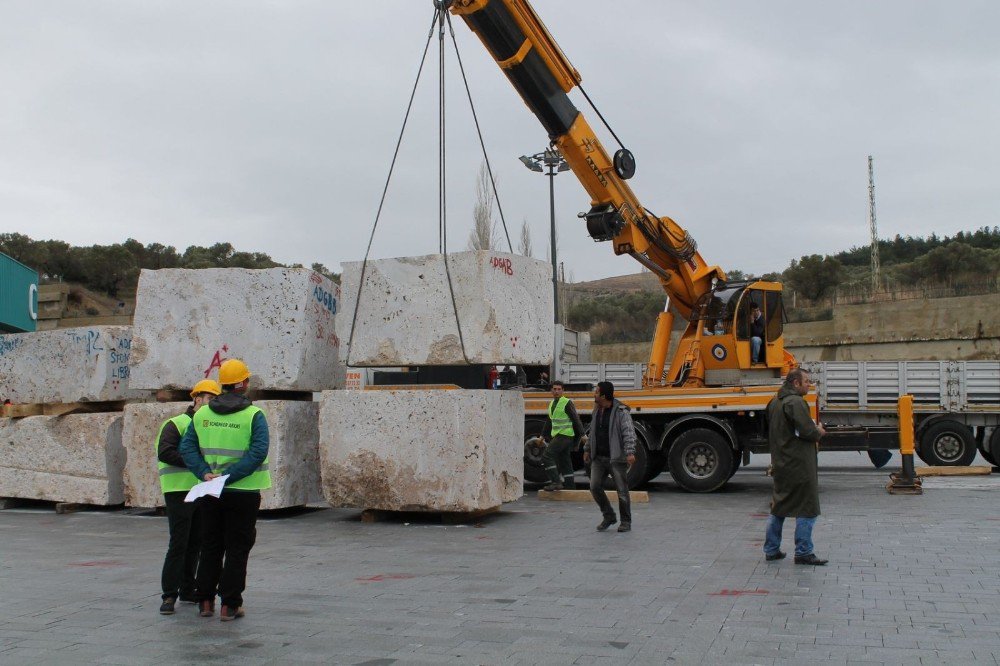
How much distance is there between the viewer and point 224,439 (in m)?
5.95

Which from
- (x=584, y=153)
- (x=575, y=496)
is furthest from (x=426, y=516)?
(x=584, y=153)

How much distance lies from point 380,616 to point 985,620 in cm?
371

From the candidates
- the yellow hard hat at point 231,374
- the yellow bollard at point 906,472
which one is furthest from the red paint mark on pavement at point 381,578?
the yellow bollard at point 906,472

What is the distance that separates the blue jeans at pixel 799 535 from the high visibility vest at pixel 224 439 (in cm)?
426

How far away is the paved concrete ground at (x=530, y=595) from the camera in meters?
5.14

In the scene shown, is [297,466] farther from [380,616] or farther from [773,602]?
[773,602]

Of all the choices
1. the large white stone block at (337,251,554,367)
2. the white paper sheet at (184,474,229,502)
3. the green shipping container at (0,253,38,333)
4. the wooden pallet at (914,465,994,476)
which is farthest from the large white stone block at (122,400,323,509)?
the green shipping container at (0,253,38,333)

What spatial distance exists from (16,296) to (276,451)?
18421 millimetres

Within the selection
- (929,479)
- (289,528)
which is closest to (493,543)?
(289,528)

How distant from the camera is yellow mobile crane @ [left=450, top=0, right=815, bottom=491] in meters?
13.5

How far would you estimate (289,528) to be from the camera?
10312 millimetres

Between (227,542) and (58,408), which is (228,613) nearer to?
(227,542)

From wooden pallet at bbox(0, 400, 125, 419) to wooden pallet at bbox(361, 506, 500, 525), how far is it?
395 cm

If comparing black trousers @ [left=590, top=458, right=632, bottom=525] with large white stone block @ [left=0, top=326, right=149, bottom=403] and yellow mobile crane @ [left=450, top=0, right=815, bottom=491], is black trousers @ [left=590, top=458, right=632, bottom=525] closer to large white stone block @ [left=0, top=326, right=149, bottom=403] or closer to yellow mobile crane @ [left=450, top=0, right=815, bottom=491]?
yellow mobile crane @ [left=450, top=0, right=815, bottom=491]
